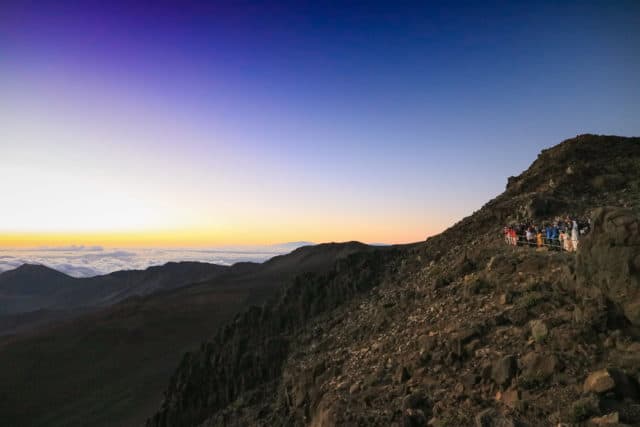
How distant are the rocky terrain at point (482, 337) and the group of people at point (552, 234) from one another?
0.71 metres

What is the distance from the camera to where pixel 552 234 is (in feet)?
55.1

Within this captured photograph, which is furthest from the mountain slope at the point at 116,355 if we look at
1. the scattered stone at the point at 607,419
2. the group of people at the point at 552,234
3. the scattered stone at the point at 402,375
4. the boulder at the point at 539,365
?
the scattered stone at the point at 607,419

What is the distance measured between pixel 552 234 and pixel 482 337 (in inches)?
301

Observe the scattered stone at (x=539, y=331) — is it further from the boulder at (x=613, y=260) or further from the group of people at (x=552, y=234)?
the group of people at (x=552, y=234)

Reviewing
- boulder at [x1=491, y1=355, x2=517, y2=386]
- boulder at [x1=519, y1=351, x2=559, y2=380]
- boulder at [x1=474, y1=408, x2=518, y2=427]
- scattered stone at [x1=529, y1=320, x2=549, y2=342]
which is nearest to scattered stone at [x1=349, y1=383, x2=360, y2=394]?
boulder at [x1=491, y1=355, x2=517, y2=386]

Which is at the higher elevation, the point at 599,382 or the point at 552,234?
the point at 552,234

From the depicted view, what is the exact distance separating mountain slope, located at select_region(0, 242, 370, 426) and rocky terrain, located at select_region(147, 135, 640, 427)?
17362mm

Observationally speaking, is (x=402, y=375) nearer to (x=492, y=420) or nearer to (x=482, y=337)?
(x=482, y=337)

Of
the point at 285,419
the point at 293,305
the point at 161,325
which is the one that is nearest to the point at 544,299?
the point at 285,419

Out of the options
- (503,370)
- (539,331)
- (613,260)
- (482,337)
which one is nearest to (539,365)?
(503,370)

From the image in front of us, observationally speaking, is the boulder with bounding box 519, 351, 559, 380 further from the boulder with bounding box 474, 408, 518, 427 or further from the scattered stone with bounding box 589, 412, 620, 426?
the scattered stone with bounding box 589, 412, 620, 426

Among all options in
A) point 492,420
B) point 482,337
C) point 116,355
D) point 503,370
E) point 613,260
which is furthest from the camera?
point 116,355

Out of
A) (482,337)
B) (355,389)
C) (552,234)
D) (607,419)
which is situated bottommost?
(355,389)

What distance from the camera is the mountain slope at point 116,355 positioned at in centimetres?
5091
